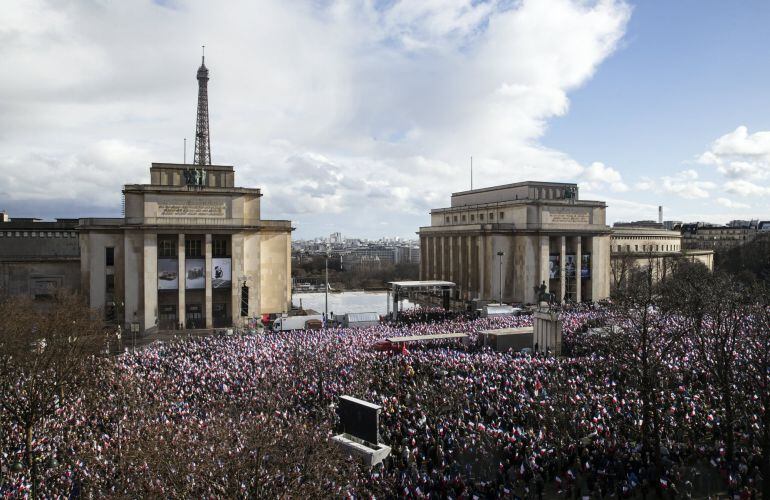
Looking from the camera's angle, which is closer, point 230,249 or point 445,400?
point 445,400

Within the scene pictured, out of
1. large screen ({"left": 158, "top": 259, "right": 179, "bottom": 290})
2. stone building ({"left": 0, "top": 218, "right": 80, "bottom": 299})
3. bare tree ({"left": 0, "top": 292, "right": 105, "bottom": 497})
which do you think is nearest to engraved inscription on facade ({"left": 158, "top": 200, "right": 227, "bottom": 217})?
large screen ({"left": 158, "top": 259, "right": 179, "bottom": 290})

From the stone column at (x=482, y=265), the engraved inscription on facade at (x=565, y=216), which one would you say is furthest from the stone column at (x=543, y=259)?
the stone column at (x=482, y=265)

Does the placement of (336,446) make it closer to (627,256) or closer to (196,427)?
(196,427)

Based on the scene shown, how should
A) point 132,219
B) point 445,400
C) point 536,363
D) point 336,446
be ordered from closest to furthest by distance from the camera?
1. point 336,446
2. point 445,400
3. point 536,363
4. point 132,219

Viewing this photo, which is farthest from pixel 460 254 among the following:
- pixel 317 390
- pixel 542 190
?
pixel 317 390

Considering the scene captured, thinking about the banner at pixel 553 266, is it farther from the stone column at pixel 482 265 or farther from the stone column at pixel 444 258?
the stone column at pixel 444 258

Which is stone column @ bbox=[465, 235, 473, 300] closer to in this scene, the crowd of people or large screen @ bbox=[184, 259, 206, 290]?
large screen @ bbox=[184, 259, 206, 290]
